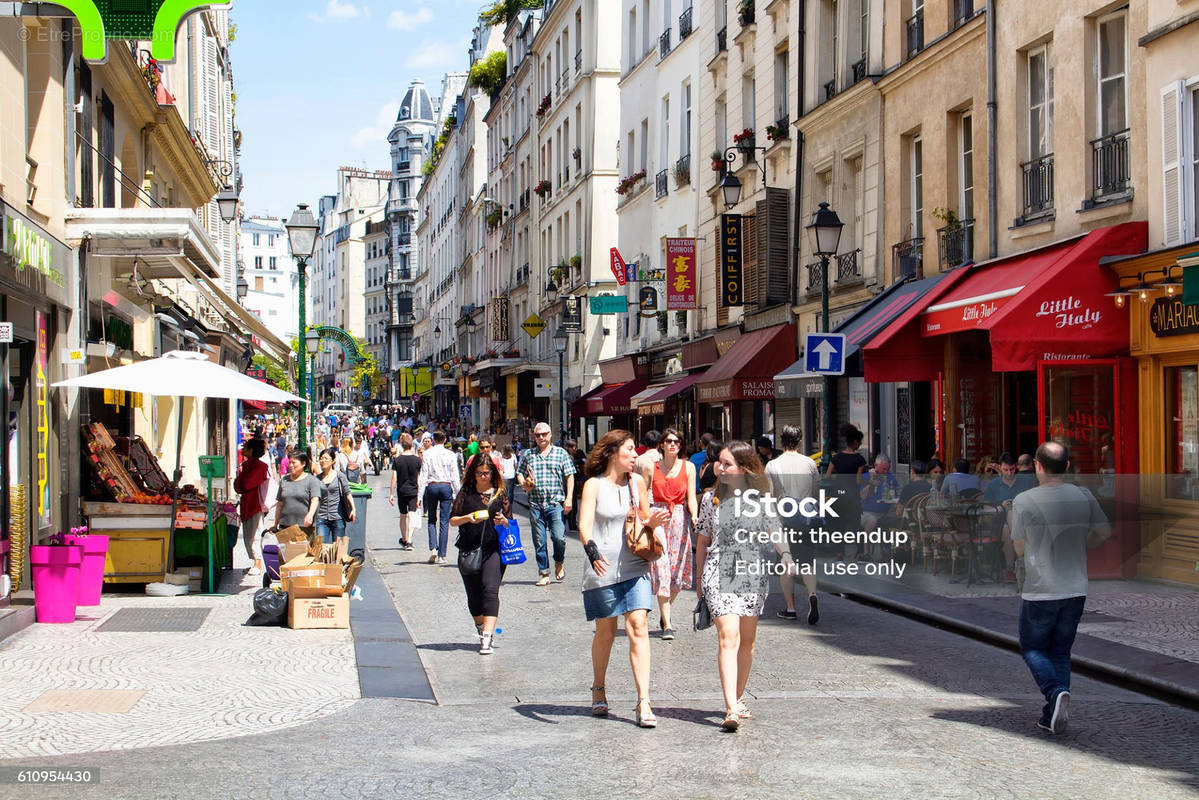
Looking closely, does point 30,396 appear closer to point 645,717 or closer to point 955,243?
point 645,717

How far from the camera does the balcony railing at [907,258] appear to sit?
19547 mm

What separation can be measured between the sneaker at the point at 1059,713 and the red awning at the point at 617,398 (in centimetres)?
2633

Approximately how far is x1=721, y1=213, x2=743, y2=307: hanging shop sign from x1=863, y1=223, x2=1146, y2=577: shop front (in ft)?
28.0

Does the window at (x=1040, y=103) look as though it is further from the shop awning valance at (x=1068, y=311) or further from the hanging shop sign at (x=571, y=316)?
the hanging shop sign at (x=571, y=316)

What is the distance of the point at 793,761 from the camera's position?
6609 mm

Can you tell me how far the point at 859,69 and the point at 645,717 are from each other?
1678cm

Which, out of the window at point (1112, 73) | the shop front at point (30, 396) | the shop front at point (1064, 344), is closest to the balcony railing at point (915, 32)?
the shop front at point (1064, 344)

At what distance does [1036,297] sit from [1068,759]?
8455mm

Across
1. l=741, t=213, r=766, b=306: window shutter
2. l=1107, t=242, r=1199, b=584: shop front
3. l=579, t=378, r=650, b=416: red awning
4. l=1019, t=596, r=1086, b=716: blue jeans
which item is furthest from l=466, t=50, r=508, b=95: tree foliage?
l=1019, t=596, r=1086, b=716: blue jeans

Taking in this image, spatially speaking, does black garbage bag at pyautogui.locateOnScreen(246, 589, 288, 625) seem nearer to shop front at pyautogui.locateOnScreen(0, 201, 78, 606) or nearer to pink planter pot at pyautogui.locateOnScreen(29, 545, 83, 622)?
pink planter pot at pyautogui.locateOnScreen(29, 545, 83, 622)

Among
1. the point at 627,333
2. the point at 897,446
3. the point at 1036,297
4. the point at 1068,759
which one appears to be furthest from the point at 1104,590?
the point at 627,333

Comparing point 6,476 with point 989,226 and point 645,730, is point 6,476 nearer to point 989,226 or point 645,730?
point 645,730

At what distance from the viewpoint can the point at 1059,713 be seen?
7.34 m

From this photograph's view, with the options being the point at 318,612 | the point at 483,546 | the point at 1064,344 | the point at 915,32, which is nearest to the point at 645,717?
the point at 483,546
